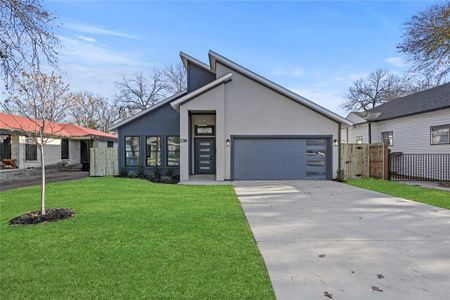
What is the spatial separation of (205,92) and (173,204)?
25.3 feet

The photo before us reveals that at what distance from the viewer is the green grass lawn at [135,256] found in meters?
3.33

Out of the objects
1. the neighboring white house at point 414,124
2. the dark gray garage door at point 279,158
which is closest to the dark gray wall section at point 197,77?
the dark gray garage door at point 279,158

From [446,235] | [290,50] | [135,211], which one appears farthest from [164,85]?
[446,235]

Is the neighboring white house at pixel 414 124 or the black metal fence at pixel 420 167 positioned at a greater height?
the neighboring white house at pixel 414 124

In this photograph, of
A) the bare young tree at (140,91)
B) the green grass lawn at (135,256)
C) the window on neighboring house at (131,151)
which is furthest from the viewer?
the bare young tree at (140,91)

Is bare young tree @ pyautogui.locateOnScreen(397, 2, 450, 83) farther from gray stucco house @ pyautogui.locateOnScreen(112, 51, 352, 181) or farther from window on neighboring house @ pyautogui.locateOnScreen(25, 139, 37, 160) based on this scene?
window on neighboring house @ pyautogui.locateOnScreen(25, 139, 37, 160)

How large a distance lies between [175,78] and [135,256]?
4096cm

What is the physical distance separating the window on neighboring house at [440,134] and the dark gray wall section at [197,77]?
12.0 m

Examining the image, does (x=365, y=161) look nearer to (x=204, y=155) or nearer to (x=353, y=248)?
(x=204, y=155)

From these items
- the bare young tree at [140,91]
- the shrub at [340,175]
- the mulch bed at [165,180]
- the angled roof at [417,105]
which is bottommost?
the mulch bed at [165,180]

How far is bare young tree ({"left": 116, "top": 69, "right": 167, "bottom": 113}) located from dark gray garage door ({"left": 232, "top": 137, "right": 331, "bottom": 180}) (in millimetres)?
31107

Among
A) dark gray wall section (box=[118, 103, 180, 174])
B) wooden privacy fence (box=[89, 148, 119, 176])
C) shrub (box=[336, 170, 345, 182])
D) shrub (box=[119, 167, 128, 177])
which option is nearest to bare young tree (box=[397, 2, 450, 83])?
shrub (box=[336, 170, 345, 182])

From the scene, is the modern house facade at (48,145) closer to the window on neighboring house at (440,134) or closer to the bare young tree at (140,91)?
the bare young tree at (140,91)

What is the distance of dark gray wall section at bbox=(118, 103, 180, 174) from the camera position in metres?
17.1
